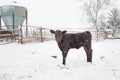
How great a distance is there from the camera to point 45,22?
5388cm

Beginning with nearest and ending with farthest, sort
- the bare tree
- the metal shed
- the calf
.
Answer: the calf < the metal shed < the bare tree

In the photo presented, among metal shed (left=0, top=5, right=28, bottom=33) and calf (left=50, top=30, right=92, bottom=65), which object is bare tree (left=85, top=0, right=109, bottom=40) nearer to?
metal shed (left=0, top=5, right=28, bottom=33)

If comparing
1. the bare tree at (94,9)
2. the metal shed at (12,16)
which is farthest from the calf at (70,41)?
the bare tree at (94,9)

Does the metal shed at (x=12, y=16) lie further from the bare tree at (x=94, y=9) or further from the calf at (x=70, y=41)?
the bare tree at (x=94, y=9)

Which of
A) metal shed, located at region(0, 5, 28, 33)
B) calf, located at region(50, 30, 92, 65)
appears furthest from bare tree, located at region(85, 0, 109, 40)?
calf, located at region(50, 30, 92, 65)

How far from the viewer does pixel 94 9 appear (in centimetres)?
3591

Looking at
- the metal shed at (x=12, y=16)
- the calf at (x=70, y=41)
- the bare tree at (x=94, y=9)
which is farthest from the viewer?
the bare tree at (x=94, y=9)

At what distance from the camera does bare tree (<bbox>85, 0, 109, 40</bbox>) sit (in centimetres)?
3550

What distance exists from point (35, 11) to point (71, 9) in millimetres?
9339

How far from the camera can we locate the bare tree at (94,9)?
35.5m

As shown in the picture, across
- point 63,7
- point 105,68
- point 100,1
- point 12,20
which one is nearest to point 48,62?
point 105,68

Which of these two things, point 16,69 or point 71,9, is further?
point 71,9

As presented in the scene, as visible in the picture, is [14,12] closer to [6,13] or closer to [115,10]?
[6,13]

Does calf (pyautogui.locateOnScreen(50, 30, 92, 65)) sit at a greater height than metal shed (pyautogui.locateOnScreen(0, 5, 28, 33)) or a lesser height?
lesser
